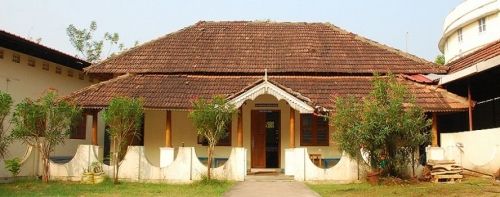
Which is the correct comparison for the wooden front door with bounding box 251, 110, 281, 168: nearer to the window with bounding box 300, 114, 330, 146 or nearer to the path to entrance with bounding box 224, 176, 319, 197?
the window with bounding box 300, 114, 330, 146

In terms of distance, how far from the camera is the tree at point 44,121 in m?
13.7

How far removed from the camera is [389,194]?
448 inches

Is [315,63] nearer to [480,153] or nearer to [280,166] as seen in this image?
[280,166]

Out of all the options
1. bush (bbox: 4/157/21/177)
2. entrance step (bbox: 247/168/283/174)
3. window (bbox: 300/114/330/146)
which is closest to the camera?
bush (bbox: 4/157/21/177)

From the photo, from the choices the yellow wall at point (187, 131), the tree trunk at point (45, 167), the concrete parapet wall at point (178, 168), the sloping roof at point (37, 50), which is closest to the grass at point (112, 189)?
the tree trunk at point (45, 167)

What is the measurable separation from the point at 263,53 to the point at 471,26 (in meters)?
11.4

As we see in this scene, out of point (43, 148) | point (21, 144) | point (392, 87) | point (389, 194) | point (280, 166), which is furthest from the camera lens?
point (280, 166)

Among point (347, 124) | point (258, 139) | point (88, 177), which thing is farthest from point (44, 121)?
point (347, 124)

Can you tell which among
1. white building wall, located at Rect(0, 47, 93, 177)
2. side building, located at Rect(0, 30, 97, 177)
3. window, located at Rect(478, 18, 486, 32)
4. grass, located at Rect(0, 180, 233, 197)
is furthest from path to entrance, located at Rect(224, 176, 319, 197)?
window, located at Rect(478, 18, 486, 32)

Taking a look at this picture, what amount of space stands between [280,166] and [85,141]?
25.5ft

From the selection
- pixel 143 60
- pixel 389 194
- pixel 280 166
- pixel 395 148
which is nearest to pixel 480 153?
pixel 395 148

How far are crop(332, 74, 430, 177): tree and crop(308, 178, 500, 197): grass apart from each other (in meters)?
0.75

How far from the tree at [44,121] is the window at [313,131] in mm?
7366

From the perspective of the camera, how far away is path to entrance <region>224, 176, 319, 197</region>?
38.2 ft
